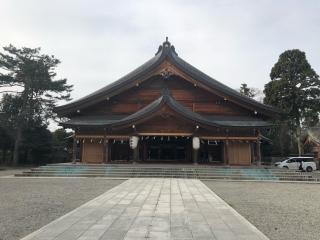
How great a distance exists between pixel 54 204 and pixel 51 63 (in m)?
40.6

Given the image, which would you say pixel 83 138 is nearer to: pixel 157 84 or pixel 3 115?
pixel 157 84

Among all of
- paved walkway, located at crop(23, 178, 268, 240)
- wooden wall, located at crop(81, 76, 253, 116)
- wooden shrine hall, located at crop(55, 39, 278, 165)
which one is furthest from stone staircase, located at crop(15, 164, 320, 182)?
paved walkway, located at crop(23, 178, 268, 240)

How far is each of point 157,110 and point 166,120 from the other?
3.43 ft

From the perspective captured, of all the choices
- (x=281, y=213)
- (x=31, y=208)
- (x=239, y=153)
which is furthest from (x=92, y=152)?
(x=281, y=213)

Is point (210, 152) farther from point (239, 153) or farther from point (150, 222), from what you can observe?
point (150, 222)

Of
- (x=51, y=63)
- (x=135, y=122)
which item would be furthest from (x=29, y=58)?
(x=135, y=122)

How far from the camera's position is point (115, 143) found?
24.5 meters

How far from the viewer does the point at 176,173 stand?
19.0 meters

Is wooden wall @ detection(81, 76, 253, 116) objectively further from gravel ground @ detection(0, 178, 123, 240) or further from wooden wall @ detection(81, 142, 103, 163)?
gravel ground @ detection(0, 178, 123, 240)

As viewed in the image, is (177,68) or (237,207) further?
(177,68)

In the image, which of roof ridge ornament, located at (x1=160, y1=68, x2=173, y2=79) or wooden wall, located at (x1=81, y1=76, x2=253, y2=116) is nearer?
roof ridge ornament, located at (x1=160, y1=68, x2=173, y2=79)

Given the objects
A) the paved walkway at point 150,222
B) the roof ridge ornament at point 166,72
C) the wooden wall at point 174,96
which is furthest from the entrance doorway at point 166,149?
the paved walkway at point 150,222

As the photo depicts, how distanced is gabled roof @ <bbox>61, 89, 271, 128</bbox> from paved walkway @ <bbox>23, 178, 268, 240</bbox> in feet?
38.4

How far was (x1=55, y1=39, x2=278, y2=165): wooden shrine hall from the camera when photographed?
2184 centimetres
